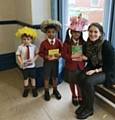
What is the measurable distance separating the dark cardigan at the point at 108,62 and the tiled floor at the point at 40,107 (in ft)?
1.19

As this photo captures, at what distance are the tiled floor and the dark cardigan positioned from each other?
363mm

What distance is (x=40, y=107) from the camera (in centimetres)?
214

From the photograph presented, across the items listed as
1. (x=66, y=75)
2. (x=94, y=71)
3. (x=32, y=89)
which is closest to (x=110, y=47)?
(x=94, y=71)

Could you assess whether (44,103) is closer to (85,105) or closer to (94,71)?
(85,105)

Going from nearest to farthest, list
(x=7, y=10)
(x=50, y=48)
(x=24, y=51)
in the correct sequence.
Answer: (x=50, y=48) < (x=24, y=51) < (x=7, y=10)

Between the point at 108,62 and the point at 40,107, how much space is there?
0.99 m

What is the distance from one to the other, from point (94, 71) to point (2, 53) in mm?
2088

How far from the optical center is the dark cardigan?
180 centimetres

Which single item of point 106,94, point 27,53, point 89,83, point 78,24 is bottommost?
point 106,94

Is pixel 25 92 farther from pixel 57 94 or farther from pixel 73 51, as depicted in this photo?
pixel 73 51

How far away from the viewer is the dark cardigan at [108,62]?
5.89 feet

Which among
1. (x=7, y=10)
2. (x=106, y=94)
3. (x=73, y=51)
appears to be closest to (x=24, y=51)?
(x=73, y=51)

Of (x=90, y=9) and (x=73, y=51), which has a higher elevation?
(x=90, y=9)

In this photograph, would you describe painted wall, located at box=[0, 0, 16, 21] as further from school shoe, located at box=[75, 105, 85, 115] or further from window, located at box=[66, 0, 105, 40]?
school shoe, located at box=[75, 105, 85, 115]
